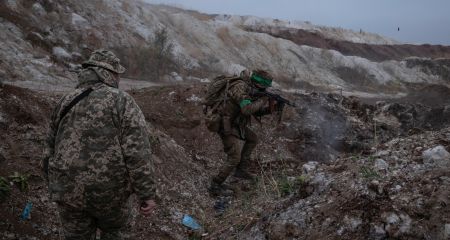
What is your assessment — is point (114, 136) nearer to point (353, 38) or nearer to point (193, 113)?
point (193, 113)

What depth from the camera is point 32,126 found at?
5227mm

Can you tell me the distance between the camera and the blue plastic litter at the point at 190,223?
15.5 feet

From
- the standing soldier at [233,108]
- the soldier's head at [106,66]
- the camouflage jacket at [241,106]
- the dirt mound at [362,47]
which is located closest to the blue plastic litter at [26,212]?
the soldier's head at [106,66]

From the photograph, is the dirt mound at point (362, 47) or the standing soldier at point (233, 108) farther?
the dirt mound at point (362, 47)

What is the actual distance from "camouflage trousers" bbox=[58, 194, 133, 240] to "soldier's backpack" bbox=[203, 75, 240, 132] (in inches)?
112

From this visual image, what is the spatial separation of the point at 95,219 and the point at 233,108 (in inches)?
118

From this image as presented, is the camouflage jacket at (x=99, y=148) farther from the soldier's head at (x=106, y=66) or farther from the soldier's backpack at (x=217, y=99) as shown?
the soldier's backpack at (x=217, y=99)

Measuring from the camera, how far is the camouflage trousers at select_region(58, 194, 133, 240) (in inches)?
111

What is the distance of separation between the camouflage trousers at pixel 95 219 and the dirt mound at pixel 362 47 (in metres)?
44.0

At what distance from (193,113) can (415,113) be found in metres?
6.68

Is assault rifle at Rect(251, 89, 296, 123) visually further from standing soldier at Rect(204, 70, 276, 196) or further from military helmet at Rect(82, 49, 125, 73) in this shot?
military helmet at Rect(82, 49, 125, 73)

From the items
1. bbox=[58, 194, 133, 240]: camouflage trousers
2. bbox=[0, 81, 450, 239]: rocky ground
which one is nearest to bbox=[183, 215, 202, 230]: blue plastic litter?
bbox=[0, 81, 450, 239]: rocky ground

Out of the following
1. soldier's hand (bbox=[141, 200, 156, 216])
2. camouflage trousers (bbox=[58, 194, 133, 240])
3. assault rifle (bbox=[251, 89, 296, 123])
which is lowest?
camouflage trousers (bbox=[58, 194, 133, 240])

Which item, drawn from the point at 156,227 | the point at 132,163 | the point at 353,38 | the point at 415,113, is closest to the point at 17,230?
the point at 156,227
